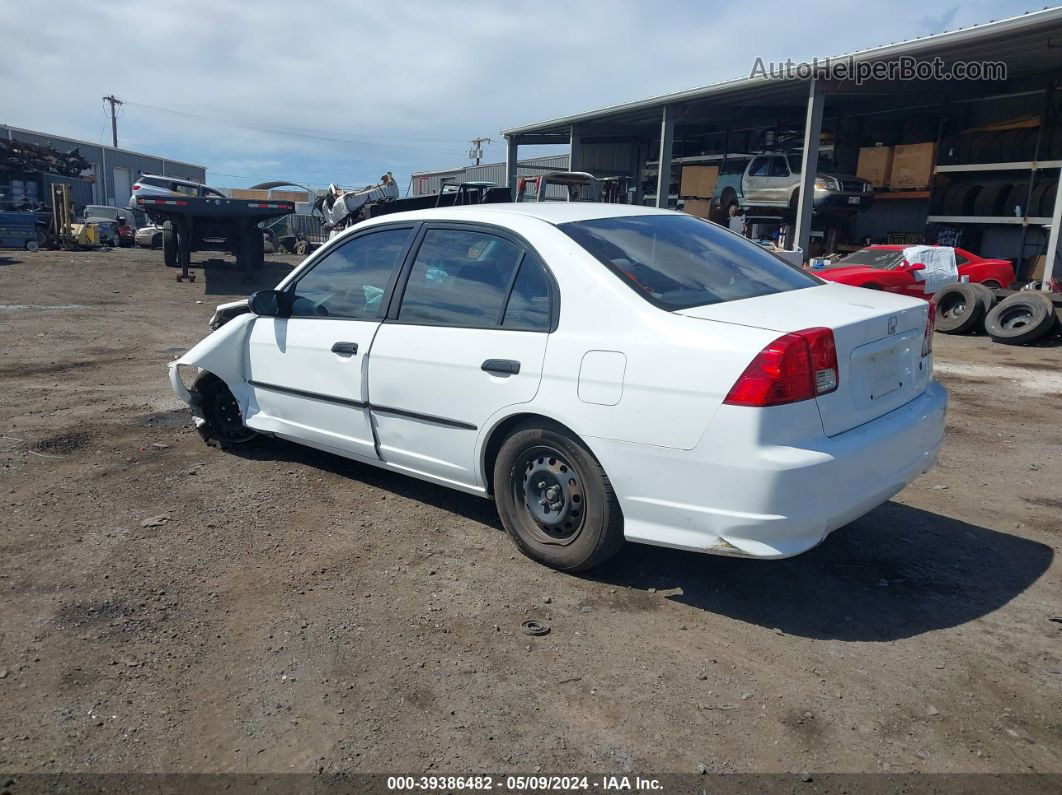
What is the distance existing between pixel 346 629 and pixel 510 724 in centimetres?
90

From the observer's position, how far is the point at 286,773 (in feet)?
7.82

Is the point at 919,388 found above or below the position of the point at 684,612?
above

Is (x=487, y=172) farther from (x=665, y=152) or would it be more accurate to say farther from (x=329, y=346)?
(x=329, y=346)

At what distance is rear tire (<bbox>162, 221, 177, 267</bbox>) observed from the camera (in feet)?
61.9

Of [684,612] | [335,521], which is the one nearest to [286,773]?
[684,612]

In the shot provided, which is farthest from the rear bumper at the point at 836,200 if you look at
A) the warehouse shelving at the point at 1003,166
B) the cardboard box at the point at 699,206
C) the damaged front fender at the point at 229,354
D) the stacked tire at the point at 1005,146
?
the damaged front fender at the point at 229,354

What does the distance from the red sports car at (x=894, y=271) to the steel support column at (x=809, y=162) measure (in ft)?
8.91

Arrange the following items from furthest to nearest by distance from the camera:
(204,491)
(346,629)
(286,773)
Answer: (204,491) → (346,629) → (286,773)

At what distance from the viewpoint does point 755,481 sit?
2879 mm

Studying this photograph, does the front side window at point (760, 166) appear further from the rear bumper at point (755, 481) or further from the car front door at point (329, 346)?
the rear bumper at point (755, 481)

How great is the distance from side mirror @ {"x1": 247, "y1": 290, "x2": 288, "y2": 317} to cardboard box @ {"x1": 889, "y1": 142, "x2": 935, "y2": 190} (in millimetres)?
19577

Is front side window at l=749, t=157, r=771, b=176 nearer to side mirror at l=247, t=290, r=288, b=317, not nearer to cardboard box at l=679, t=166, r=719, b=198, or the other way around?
cardboard box at l=679, t=166, r=719, b=198

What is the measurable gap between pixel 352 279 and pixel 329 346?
419 mm

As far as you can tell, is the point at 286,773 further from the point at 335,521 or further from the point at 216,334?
the point at 216,334
